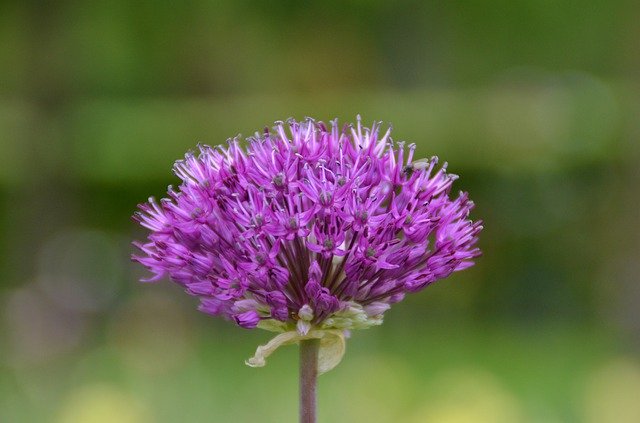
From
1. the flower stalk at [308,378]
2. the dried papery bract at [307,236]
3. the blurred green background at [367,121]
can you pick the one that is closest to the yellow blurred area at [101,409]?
the blurred green background at [367,121]

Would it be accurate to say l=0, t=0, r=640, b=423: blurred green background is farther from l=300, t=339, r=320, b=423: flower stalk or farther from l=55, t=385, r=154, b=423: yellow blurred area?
l=300, t=339, r=320, b=423: flower stalk

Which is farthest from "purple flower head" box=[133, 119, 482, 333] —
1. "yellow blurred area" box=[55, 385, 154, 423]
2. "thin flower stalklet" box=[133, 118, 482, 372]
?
"yellow blurred area" box=[55, 385, 154, 423]

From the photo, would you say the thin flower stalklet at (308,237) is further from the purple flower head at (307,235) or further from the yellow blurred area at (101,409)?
the yellow blurred area at (101,409)

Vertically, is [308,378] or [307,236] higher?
[307,236]

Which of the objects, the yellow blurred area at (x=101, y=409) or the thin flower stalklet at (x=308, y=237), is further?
the yellow blurred area at (x=101, y=409)

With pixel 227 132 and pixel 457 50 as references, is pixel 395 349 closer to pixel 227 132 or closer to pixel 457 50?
pixel 227 132

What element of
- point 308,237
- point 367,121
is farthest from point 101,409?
point 367,121

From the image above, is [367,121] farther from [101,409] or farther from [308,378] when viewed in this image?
[308,378]
